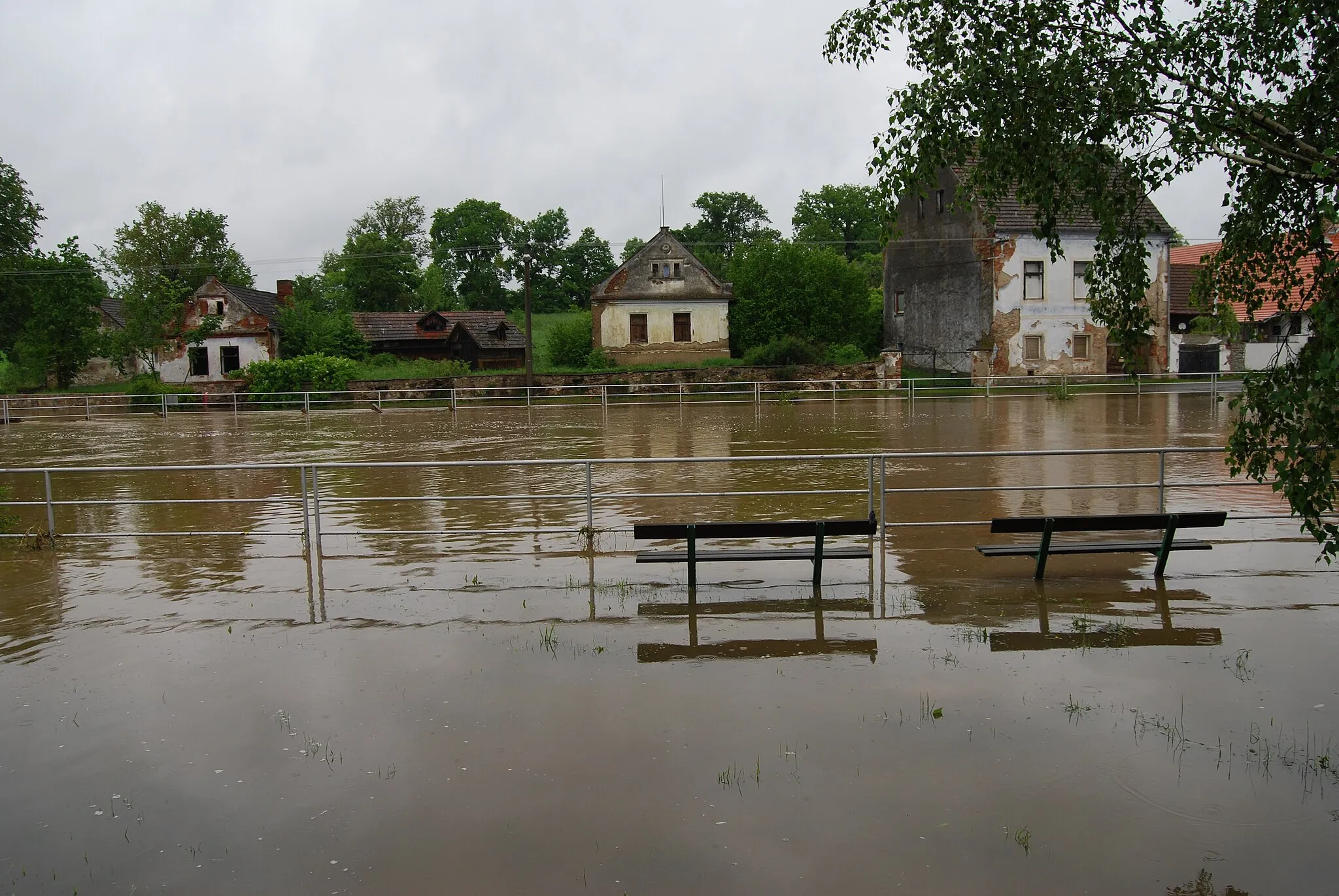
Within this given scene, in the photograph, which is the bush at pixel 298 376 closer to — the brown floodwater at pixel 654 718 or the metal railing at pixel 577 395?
the metal railing at pixel 577 395

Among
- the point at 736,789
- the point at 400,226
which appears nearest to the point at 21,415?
the point at 736,789

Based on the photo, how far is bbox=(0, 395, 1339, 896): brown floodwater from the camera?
179 inches

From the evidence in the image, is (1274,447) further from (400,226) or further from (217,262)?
(400,226)

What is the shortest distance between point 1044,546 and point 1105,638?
66.2 inches

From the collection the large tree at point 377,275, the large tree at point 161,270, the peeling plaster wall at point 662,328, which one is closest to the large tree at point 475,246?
the large tree at point 377,275

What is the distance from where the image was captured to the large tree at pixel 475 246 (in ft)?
300

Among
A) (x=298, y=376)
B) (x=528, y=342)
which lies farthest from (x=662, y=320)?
(x=298, y=376)

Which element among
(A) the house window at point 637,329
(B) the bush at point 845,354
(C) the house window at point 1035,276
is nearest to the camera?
(C) the house window at point 1035,276

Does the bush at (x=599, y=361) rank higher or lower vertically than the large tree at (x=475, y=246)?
lower

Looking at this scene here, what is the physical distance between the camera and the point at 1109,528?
895 cm

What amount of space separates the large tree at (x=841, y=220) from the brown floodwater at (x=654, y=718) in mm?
79408

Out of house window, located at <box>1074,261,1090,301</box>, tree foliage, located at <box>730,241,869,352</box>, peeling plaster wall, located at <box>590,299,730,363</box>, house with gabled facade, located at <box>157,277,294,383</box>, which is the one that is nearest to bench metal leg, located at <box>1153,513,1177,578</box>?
house window, located at <box>1074,261,1090,301</box>

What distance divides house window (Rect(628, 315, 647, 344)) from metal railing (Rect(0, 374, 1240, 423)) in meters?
10.3

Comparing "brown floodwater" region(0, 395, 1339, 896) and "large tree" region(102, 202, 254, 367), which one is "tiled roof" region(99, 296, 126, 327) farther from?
"brown floodwater" region(0, 395, 1339, 896)
